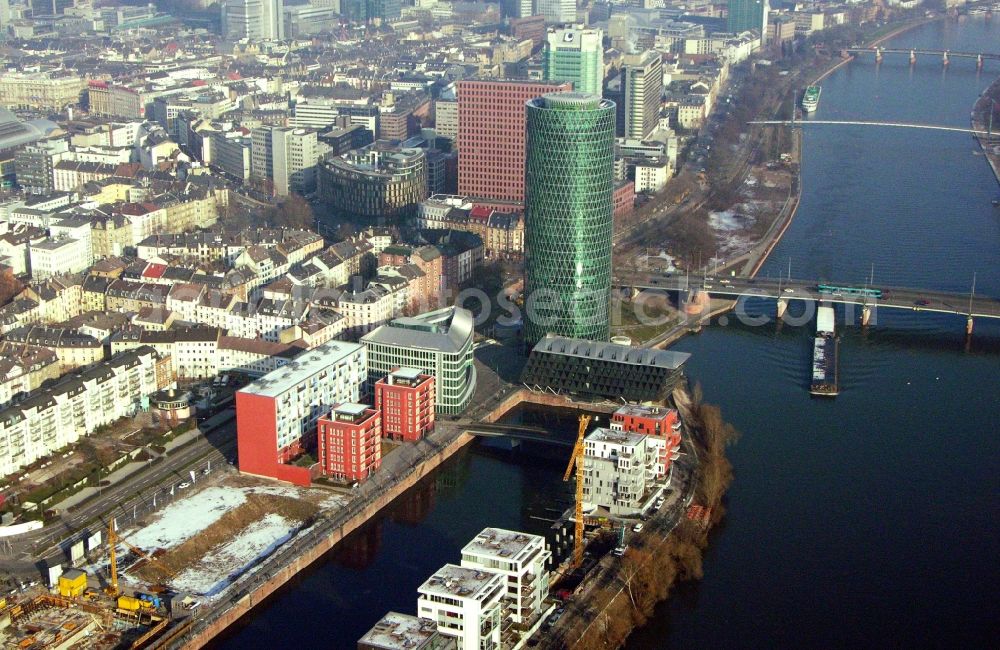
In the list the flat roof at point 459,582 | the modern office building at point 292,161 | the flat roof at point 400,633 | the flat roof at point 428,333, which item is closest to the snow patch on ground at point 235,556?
the flat roof at point 400,633

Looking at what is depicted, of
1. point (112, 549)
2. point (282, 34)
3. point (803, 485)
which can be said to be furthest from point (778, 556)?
point (282, 34)

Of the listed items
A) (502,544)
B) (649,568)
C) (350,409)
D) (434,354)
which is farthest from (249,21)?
(502,544)

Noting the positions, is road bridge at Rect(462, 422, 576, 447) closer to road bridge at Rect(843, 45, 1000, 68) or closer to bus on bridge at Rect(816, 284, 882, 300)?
bus on bridge at Rect(816, 284, 882, 300)

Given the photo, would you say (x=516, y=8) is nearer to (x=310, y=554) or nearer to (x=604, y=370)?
(x=604, y=370)

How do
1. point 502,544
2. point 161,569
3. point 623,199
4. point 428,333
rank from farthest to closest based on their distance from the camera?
point 623,199 < point 428,333 < point 161,569 < point 502,544

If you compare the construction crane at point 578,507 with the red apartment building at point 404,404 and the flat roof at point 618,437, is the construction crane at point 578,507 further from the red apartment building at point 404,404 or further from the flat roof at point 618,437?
the red apartment building at point 404,404

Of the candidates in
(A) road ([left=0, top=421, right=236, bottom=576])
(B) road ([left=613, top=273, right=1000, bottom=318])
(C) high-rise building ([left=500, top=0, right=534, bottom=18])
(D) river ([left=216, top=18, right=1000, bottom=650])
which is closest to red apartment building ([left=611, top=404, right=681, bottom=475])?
(D) river ([left=216, top=18, right=1000, bottom=650])
